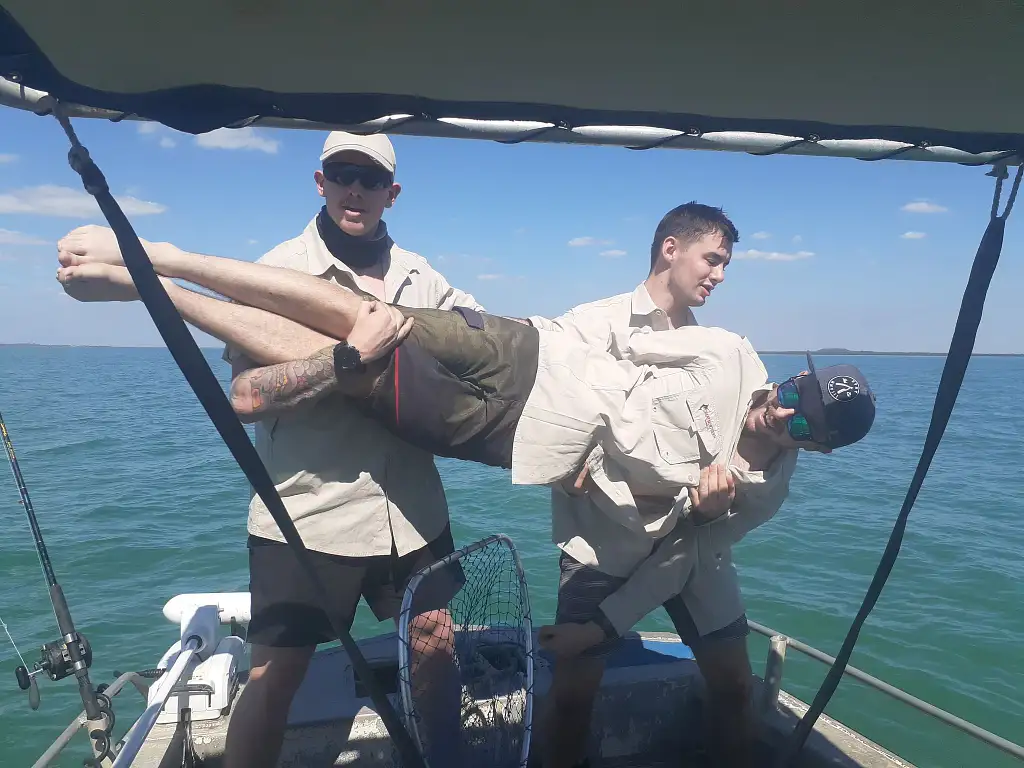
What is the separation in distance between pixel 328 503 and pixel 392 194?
1.16 metres

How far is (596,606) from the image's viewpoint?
8.67ft

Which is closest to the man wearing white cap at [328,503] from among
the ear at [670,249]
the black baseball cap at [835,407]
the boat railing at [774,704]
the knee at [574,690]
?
the boat railing at [774,704]

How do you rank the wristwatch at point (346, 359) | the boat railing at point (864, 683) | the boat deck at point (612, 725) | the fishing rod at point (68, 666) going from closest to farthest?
the wristwatch at point (346, 359), the fishing rod at point (68, 666), the boat railing at point (864, 683), the boat deck at point (612, 725)

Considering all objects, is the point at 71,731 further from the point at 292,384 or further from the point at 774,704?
the point at 774,704

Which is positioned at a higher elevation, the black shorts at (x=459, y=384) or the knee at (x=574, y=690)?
the black shorts at (x=459, y=384)

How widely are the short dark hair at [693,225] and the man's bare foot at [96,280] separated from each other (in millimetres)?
1998

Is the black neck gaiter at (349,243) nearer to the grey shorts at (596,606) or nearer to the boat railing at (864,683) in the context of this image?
the grey shorts at (596,606)

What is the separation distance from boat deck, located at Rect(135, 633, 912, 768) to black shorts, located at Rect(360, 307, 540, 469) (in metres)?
1.36

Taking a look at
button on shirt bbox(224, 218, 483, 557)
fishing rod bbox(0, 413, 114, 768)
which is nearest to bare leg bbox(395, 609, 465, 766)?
button on shirt bbox(224, 218, 483, 557)

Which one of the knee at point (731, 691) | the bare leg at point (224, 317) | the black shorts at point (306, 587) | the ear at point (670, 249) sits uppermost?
the ear at point (670, 249)

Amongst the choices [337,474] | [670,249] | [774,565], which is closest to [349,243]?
[337,474]

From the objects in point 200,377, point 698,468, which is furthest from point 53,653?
Answer: point 698,468

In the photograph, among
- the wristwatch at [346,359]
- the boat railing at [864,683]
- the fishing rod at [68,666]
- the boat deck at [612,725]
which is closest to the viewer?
the wristwatch at [346,359]

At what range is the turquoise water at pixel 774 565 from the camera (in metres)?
7.18
